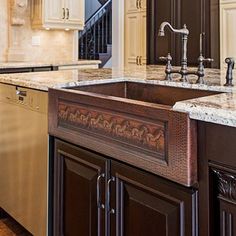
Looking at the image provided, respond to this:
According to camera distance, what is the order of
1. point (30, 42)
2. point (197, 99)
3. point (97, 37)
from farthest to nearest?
point (97, 37), point (30, 42), point (197, 99)

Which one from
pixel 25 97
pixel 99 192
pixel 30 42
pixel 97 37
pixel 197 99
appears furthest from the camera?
pixel 97 37

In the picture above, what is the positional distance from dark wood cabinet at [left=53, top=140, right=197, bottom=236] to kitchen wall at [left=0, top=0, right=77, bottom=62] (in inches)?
147

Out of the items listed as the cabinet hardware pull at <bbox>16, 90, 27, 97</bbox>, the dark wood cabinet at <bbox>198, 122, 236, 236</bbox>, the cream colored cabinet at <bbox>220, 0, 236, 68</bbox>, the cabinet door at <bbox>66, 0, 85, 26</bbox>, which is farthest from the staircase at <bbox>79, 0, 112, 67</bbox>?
the dark wood cabinet at <bbox>198, 122, 236, 236</bbox>

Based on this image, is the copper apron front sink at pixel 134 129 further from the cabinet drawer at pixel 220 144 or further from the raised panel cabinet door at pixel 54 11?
the raised panel cabinet door at pixel 54 11

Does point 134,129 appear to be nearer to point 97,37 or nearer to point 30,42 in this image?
point 30,42

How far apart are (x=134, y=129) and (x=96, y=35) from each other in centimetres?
766

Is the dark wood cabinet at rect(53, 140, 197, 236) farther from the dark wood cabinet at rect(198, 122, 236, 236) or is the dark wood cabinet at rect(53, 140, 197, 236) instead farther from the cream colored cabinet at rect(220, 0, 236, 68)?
the cream colored cabinet at rect(220, 0, 236, 68)

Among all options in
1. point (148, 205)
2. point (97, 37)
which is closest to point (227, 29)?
point (148, 205)

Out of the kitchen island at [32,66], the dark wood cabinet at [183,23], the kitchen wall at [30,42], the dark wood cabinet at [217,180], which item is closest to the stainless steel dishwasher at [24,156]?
the dark wood cabinet at [217,180]

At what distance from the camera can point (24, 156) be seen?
2326 mm

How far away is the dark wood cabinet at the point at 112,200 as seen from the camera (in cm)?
128

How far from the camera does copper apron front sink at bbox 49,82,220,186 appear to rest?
3.96 ft

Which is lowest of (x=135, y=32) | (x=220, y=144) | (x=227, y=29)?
(x=220, y=144)

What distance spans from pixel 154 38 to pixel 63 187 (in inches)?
119
